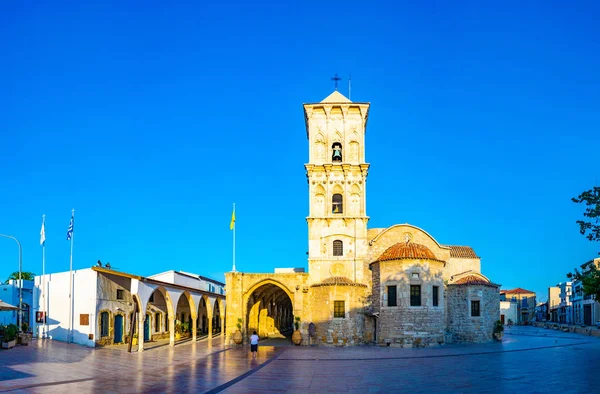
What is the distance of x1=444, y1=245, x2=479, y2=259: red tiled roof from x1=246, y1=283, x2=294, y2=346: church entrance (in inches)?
552

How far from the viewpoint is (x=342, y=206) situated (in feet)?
141

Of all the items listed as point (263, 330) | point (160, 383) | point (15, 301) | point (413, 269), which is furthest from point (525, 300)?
point (160, 383)

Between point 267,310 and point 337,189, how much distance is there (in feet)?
57.8

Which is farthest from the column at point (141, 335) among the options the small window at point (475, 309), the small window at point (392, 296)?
the small window at point (475, 309)

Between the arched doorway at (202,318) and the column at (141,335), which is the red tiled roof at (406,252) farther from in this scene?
the arched doorway at (202,318)

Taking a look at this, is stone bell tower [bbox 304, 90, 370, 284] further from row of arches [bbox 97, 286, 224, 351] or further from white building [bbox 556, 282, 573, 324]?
white building [bbox 556, 282, 573, 324]

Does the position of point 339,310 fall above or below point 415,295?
below

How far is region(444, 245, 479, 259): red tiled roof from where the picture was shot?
1797 inches

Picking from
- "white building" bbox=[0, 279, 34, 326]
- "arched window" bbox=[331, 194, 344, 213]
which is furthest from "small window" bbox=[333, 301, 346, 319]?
"white building" bbox=[0, 279, 34, 326]

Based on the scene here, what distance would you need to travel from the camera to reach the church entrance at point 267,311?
1826 inches

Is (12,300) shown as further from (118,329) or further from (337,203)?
(337,203)

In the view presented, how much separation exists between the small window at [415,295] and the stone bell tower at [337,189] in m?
4.26

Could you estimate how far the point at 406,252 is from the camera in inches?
1524

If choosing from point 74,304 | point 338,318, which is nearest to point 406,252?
point 338,318
